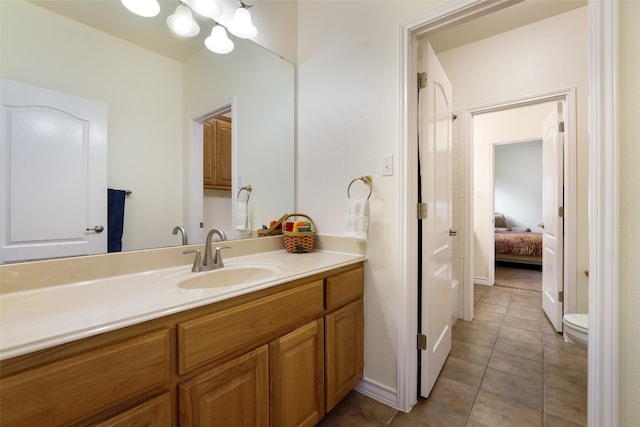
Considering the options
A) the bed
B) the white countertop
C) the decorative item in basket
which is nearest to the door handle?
the white countertop

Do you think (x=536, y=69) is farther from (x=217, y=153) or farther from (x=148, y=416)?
(x=148, y=416)

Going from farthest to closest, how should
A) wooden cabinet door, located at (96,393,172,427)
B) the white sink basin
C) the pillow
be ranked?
the pillow
the white sink basin
wooden cabinet door, located at (96,393,172,427)

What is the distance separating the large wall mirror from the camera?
964 millimetres

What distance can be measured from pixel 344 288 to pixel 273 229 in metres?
0.65

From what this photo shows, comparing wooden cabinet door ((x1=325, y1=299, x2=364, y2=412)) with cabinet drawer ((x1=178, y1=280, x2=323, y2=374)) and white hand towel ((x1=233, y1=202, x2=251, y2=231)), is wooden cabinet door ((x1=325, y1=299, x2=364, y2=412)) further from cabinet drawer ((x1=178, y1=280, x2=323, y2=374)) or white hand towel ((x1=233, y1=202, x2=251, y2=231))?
white hand towel ((x1=233, y1=202, x2=251, y2=231))

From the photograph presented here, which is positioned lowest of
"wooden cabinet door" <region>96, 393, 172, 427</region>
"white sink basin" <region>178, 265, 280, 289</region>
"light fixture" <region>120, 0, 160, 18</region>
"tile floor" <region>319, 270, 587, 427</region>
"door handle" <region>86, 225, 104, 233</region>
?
"tile floor" <region>319, 270, 587, 427</region>

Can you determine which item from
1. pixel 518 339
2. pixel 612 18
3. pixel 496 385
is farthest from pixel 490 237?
pixel 612 18

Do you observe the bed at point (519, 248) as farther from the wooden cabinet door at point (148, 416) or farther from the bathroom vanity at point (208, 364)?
the wooden cabinet door at point (148, 416)

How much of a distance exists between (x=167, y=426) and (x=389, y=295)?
1.11 meters

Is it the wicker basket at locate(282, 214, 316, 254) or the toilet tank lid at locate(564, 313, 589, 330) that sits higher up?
the wicker basket at locate(282, 214, 316, 254)

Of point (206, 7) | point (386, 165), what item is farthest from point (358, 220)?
point (206, 7)

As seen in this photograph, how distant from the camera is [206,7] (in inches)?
54.5

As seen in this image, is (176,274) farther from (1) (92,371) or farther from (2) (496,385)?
(2) (496,385)

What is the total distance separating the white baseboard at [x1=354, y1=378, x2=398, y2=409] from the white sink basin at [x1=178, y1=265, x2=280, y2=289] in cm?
90
